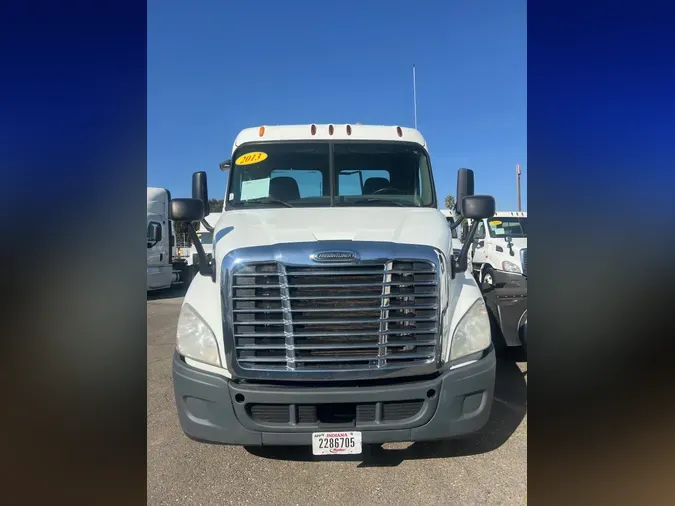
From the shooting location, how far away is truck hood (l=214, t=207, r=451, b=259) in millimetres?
2871

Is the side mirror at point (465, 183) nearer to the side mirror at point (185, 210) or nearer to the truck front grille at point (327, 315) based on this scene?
the truck front grille at point (327, 315)

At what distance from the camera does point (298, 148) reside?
162 inches

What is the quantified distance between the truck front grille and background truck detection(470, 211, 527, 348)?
7.14ft

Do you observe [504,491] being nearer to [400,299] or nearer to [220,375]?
[400,299]

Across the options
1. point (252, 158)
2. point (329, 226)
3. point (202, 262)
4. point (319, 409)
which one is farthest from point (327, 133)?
point (319, 409)

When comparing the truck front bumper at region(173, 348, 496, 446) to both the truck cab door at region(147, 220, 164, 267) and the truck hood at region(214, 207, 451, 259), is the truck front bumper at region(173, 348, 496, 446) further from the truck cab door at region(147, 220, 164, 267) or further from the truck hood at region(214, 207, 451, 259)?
the truck cab door at region(147, 220, 164, 267)

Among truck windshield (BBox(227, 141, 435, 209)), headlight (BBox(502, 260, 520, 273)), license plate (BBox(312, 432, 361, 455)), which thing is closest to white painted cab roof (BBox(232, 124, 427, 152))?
truck windshield (BBox(227, 141, 435, 209))

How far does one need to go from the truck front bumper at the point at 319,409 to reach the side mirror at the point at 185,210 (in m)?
1.13

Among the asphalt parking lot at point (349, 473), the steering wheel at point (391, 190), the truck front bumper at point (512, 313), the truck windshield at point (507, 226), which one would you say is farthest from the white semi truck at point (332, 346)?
the truck windshield at point (507, 226)

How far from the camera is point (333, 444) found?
8.66 ft
